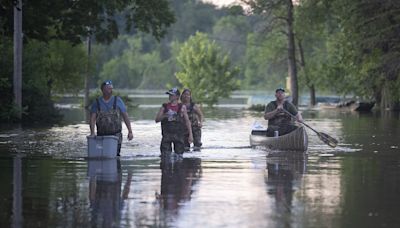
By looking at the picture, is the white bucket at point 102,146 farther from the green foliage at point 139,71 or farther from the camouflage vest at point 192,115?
the green foliage at point 139,71

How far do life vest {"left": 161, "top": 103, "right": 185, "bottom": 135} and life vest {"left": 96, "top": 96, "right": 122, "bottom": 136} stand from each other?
3.50ft

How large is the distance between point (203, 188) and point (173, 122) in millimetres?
5747

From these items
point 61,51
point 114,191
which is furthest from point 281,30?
point 114,191

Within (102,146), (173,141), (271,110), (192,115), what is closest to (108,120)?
(102,146)

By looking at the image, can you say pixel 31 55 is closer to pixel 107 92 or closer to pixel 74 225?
pixel 107 92

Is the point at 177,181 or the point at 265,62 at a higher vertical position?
the point at 265,62

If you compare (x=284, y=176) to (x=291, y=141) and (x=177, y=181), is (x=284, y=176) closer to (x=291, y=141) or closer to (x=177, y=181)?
(x=177, y=181)

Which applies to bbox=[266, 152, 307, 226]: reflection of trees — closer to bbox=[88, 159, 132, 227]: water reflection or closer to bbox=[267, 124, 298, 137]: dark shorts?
bbox=[267, 124, 298, 137]: dark shorts

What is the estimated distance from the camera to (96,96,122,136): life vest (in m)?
19.8

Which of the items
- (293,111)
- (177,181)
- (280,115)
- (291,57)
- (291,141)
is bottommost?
(177,181)

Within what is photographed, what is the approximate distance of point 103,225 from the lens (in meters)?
11.3

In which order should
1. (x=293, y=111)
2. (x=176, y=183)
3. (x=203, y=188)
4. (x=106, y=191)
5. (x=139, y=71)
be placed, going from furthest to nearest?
(x=139, y=71) < (x=293, y=111) < (x=176, y=183) < (x=203, y=188) < (x=106, y=191)

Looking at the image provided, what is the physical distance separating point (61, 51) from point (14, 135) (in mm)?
27449

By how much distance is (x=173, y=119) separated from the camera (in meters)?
20.7
